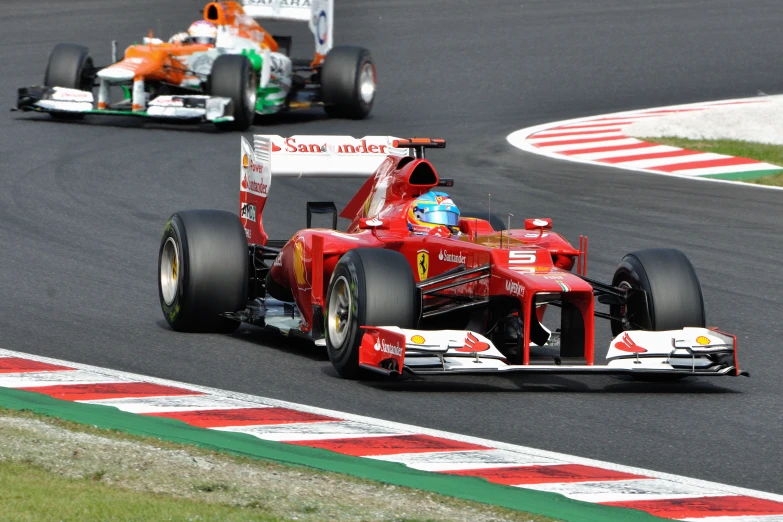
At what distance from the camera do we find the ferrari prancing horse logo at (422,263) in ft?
30.7

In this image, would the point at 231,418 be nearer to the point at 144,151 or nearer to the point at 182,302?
the point at 182,302

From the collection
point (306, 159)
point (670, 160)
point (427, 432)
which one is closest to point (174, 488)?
point (427, 432)

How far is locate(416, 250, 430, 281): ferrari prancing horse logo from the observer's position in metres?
9.34

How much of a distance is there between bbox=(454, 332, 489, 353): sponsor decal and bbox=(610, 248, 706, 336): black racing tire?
1167 mm

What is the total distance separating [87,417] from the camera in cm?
757

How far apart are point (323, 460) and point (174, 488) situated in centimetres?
97

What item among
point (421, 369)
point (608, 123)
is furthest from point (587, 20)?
point (421, 369)

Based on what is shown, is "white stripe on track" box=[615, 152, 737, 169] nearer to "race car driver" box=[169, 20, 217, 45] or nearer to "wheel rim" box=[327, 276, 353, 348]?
"race car driver" box=[169, 20, 217, 45]

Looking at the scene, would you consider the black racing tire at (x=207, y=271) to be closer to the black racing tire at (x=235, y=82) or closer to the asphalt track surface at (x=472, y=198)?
the asphalt track surface at (x=472, y=198)

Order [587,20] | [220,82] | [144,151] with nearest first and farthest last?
[144,151], [220,82], [587,20]

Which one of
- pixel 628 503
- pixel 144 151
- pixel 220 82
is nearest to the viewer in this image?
pixel 628 503

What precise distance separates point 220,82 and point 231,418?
13.2 metres

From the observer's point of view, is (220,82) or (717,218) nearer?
(717,218)

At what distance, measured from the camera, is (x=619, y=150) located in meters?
20.2
